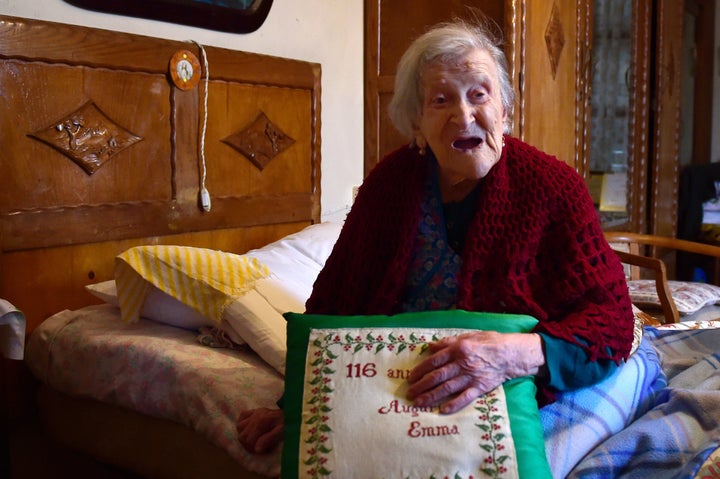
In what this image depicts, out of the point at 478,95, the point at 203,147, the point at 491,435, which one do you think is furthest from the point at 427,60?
the point at 203,147

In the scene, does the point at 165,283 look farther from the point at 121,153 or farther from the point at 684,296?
the point at 684,296

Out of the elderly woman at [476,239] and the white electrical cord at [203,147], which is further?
the white electrical cord at [203,147]

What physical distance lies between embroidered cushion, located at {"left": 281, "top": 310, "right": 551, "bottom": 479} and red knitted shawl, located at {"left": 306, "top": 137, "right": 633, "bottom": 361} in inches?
4.2

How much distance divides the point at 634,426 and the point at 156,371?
935 millimetres

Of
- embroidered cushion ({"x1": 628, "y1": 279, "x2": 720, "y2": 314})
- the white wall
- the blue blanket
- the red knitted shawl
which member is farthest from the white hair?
embroidered cushion ({"x1": 628, "y1": 279, "x2": 720, "y2": 314})

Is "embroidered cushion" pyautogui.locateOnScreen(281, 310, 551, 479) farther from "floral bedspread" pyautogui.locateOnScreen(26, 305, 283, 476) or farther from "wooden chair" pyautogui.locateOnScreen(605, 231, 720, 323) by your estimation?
"wooden chair" pyautogui.locateOnScreen(605, 231, 720, 323)

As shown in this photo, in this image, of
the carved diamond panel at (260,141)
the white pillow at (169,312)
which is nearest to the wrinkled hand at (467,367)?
the white pillow at (169,312)

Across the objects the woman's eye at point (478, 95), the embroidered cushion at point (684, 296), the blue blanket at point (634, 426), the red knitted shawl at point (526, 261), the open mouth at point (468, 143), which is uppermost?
the woman's eye at point (478, 95)

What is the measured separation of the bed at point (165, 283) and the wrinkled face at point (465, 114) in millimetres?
466

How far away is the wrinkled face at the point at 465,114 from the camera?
137cm

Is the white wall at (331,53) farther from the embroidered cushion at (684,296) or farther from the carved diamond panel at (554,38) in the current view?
the embroidered cushion at (684,296)

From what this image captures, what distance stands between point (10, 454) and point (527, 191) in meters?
1.35

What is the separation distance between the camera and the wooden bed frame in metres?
1.68

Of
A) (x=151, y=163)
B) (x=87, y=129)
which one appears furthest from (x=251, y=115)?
(x=87, y=129)
